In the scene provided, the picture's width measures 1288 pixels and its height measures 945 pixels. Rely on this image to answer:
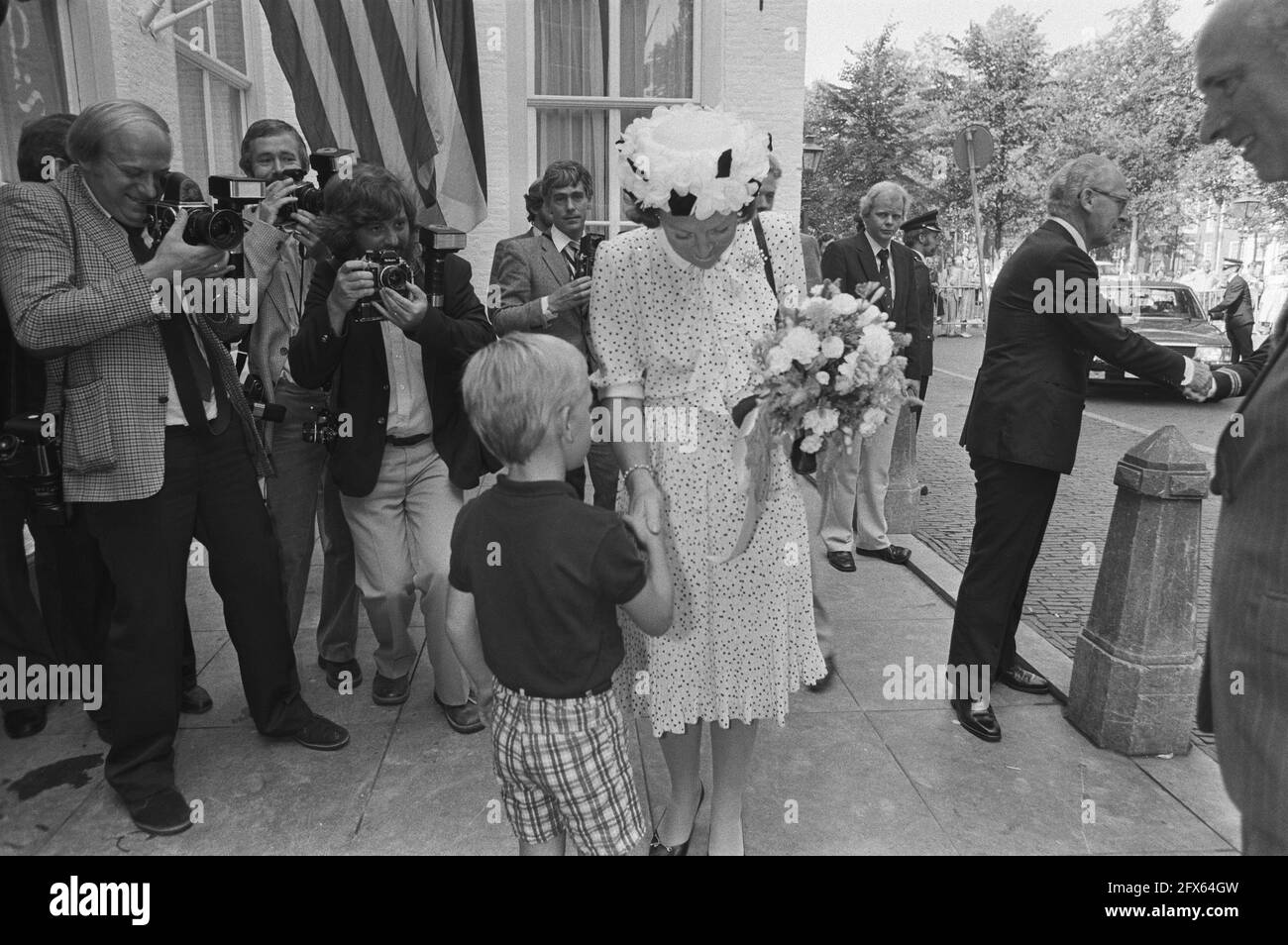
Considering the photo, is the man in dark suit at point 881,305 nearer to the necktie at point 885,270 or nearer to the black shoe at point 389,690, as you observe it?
the necktie at point 885,270

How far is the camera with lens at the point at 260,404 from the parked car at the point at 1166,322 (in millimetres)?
11664

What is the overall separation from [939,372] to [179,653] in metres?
15.3

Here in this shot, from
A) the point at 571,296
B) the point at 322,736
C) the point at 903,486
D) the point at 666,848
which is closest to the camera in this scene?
the point at 666,848

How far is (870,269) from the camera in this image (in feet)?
18.6

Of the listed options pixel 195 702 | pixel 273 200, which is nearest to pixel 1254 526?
pixel 273 200

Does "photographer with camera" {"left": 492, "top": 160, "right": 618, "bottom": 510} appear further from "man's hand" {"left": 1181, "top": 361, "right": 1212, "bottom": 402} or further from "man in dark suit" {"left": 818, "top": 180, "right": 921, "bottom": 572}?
"man's hand" {"left": 1181, "top": 361, "right": 1212, "bottom": 402}

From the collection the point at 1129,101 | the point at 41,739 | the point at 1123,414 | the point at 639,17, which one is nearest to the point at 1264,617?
the point at 41,739

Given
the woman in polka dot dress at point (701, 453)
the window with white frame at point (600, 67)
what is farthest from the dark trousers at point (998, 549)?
the window with white frame at point (600, 67)

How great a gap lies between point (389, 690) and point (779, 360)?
2.57m

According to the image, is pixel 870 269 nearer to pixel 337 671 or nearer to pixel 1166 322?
pixel 337 671

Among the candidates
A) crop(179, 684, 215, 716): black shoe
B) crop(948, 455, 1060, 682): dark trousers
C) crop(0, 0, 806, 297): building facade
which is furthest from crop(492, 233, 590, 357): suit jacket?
crop(0, 0, 806, 297): building facade

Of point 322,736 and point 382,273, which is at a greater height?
point 382,273

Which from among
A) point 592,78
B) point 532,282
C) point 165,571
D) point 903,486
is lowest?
point 903,486
